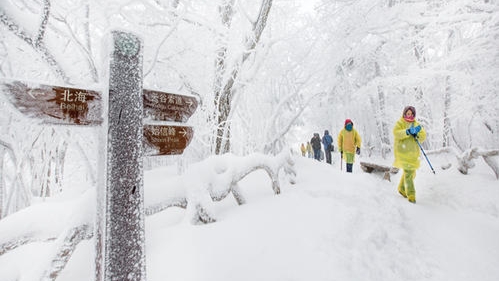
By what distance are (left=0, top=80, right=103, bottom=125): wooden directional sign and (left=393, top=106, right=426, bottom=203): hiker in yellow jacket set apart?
17.9 ft

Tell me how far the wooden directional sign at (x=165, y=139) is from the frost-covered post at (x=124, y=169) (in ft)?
0.50

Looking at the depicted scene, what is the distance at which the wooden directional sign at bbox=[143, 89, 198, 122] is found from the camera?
2148 millimetres

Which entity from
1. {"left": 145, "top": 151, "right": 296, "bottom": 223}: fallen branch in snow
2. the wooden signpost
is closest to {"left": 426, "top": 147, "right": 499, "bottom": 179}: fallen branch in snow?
{"left": 145, "top": 151, "right": 296, "bottom": 223}: fallen branch in snow

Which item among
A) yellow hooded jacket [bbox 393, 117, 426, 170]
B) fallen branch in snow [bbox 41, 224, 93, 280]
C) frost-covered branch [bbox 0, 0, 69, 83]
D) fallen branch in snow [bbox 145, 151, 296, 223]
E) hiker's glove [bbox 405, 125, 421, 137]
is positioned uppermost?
frost-covered branch [bbox 0, 0, 69, 83]

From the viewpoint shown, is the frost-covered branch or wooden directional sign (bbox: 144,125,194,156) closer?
wooden directional sign (bbox: 144,125,194,156)

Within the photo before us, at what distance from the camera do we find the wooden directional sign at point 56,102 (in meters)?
1.59

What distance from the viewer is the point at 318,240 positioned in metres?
3.00

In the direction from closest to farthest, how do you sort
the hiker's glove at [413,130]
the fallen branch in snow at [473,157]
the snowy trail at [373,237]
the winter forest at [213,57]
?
1. the snowy trail at [373,237]
2. the winter forest at [213,57]
3. the hiker's glove at [413,130]
4. the fallen branch in snow at [473,157]

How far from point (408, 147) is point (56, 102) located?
5.87 meters

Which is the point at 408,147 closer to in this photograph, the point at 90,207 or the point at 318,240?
the point at 318,240

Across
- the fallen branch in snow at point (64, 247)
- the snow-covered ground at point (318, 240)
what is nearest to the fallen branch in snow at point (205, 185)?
the snow-covered ground at point (318, 240)

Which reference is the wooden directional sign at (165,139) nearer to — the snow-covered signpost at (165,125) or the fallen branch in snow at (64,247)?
the snow-covered signpost at (165,125)

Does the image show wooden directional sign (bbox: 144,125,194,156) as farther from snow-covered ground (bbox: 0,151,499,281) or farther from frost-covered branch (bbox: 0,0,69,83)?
frost-covered branch (bbox: 0,0,69,83)

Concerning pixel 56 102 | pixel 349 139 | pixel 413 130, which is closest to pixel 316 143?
pixel 349 139
